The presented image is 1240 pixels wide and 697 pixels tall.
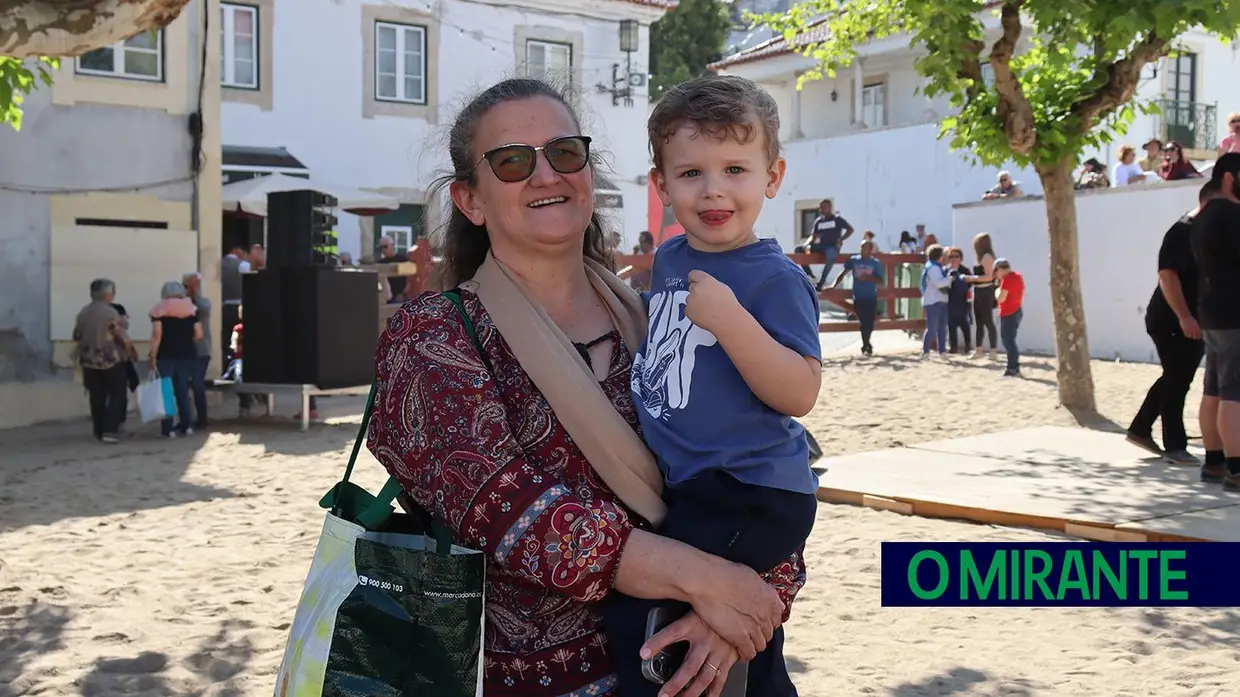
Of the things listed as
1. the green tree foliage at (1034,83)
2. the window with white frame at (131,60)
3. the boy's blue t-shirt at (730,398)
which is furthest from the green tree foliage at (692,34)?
the boy's blue t-shirt at (730,398)

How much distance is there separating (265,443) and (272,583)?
18.5 feet

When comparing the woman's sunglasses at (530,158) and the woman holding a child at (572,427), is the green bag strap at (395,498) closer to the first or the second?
the woman holding a child at (572,427)

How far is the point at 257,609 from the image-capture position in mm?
5531

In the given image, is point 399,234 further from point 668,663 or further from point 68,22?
point 668,663

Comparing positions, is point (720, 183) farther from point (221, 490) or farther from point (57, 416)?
point (57, 416)

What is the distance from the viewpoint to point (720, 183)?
1.92 meters

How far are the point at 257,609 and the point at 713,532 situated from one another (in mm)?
4257

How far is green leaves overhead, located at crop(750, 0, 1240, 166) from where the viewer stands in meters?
8.71

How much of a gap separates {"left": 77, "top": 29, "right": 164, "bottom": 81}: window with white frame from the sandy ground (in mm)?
4946

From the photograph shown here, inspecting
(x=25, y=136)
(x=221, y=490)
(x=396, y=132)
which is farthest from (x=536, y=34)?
(x=221, y=490)

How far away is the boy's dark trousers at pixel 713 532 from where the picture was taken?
1.77m

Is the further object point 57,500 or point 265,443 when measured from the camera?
point 265,443

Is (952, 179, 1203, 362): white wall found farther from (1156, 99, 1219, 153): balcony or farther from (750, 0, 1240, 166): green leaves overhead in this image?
(1156, 99, 1219, 153): balcony

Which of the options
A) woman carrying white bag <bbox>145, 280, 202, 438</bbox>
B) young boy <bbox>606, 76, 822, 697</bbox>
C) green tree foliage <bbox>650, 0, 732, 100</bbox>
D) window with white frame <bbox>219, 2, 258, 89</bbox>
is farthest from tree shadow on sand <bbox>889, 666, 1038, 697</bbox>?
green tree foliage <bbox>650, 0, 732, 100</bbox>
